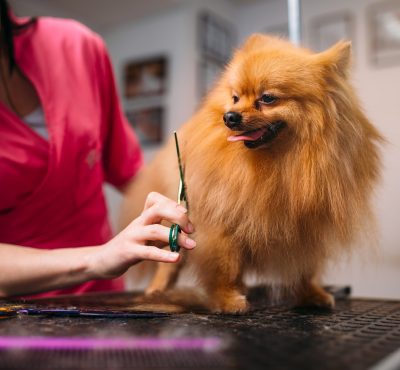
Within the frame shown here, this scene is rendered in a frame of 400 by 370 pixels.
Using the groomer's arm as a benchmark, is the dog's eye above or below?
above

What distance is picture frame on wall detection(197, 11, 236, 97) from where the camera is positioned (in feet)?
9.70

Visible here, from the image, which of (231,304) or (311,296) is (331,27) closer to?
(311,296)

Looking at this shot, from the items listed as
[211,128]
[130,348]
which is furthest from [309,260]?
[130,348]

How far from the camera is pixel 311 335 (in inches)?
27.4

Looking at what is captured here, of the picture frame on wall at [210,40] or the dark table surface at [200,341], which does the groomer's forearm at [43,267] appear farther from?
the picture frame on wall at [210,40]

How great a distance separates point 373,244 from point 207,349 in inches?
23.8

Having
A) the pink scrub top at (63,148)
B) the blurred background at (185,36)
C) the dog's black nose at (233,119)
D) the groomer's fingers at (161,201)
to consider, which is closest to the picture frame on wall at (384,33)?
the blurred background at (185,36)

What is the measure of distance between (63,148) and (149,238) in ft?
1.60

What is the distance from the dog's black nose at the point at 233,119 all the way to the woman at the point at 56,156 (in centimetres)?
20

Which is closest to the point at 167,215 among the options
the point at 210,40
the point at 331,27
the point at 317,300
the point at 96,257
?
the point at 96,257

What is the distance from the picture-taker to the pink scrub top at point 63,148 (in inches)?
46.1

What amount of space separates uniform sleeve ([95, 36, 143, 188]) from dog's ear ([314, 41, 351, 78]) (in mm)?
742

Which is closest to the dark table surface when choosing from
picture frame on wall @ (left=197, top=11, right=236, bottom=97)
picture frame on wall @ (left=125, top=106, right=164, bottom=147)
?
A: picture frame on wall @ (left=197, top=11, right=236, bottom=97)

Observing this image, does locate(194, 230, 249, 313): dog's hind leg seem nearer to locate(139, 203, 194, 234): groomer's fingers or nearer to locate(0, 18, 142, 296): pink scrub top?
locate(139, 203, 194, 234): groomer's fingers
